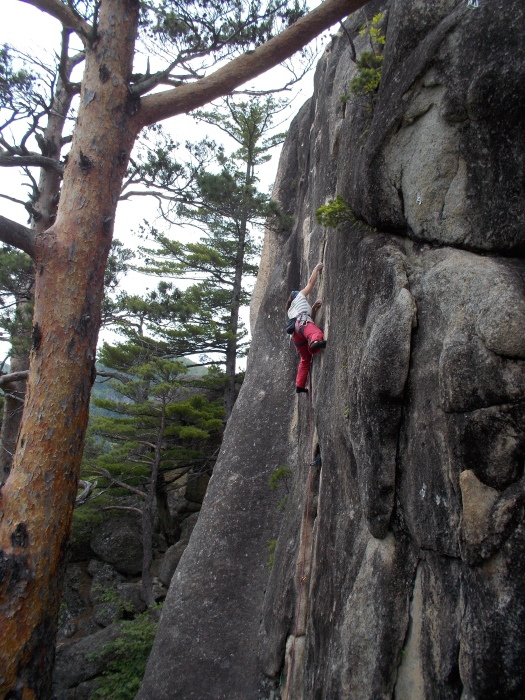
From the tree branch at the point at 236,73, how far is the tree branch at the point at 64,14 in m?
0.83

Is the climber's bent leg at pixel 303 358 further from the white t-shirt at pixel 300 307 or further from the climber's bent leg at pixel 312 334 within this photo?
the climber's bent leg at pixel 312 334

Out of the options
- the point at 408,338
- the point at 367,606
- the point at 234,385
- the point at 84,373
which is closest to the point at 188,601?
the point at 367,606

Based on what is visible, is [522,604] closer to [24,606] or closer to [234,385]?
[24,606]

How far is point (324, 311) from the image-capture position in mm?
8047

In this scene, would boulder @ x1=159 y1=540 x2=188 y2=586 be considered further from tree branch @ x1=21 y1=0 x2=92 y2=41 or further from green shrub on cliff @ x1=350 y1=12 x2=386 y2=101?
tree branch @ x1=21 y1=0 x2=92 y2=41

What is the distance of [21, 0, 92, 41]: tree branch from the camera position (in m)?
5.09

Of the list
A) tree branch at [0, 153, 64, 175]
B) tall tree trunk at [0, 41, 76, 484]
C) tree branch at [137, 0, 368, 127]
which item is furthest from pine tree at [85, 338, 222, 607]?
tree branch at [137, 0, 368, 127]

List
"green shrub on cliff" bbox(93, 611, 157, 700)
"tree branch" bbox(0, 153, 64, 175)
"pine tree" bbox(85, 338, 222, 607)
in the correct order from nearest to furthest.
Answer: "tree branch" bbox(0, 153, 64, 175)
"green shrub on cliff" bbox(93, 611, 157, 700)
"pine tree" bbox(85, 338, 222, 607)

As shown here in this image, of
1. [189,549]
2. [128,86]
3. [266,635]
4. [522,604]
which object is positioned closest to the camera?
[522,604]

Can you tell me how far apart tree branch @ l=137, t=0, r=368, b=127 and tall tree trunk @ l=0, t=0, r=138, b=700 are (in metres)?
0.30

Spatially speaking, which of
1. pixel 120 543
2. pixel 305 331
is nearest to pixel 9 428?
pixel 305 331

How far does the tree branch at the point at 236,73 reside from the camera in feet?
16.9

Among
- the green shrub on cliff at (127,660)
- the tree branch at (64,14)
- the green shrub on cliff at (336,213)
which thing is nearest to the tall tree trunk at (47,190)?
the tree branch at (64,14)

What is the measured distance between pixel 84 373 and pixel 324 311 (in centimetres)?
434
